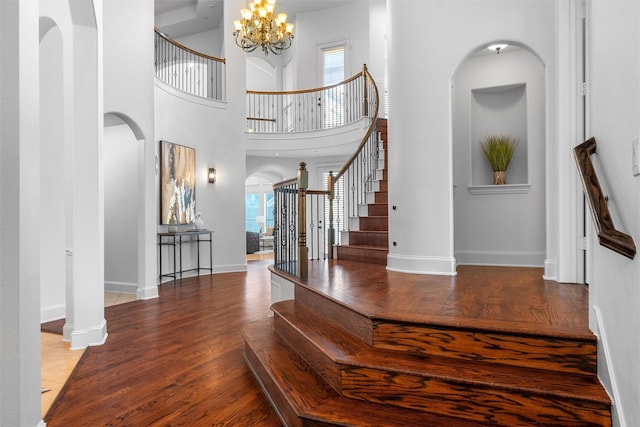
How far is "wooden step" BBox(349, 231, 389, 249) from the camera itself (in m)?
5.48

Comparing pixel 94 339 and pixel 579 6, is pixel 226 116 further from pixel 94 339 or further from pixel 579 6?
pixel 579 6

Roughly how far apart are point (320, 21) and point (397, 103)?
7.05m

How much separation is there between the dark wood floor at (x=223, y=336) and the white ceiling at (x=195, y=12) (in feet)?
25.7

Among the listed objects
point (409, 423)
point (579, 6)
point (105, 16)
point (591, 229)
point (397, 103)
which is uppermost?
point (105, 16)

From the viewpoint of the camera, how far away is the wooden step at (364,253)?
5117mm

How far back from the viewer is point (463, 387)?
1928 millimetres

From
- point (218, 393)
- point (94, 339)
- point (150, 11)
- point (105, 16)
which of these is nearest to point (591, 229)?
point (218, 393)

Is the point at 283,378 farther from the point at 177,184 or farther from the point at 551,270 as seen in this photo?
the point at 177,184

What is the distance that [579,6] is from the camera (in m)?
3.52

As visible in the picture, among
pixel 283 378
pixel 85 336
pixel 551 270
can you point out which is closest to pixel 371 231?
pixel 551 270

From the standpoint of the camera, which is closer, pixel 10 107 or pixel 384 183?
pixel 10 107

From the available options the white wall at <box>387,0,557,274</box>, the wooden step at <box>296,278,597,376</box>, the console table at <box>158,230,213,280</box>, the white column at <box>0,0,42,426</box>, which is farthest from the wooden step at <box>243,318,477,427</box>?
the console table at <box>158,230,213,280</box>

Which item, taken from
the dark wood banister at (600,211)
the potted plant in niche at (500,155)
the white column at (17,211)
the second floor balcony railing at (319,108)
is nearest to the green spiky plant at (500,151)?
the potted plant in niche at (500,155)

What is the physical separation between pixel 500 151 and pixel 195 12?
8.28 meters
